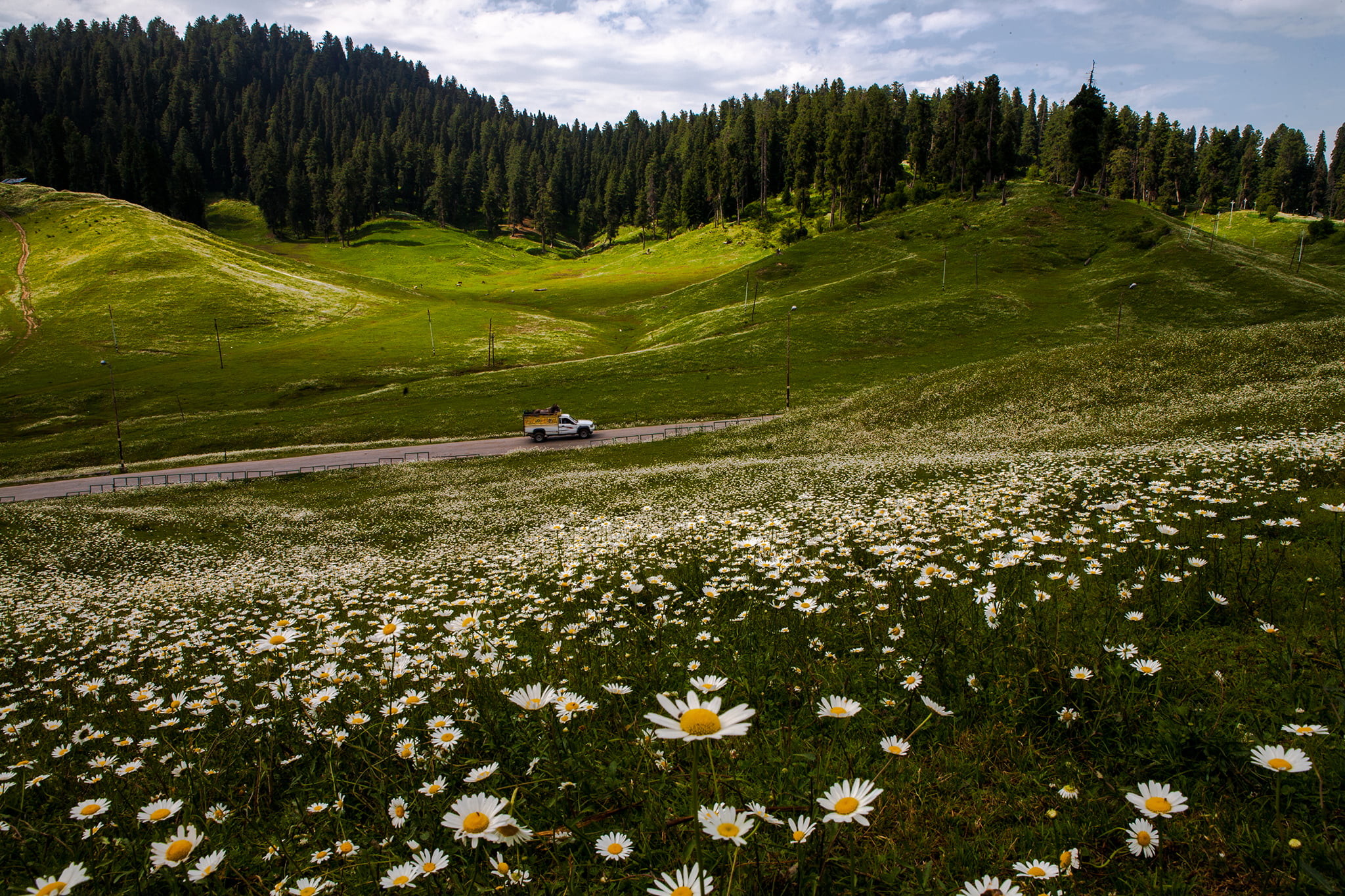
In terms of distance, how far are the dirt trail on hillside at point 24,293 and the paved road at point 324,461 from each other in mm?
66575

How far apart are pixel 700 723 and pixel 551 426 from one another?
178 ft

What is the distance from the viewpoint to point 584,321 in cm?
11881

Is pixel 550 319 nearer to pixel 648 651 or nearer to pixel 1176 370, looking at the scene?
pixel 1176 370

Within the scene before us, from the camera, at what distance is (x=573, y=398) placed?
229 feet

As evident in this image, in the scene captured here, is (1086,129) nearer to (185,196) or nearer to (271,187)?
(271,187)

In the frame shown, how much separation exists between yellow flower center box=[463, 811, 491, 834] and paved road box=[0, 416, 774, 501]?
46775mm

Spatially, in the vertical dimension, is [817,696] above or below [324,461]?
above

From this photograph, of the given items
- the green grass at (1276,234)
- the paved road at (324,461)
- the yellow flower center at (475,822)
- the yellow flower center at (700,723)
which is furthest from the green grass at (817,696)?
the green grass at (1276,234)

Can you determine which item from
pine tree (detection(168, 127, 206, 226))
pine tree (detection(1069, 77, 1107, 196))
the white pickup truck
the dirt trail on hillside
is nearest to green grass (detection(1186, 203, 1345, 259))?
pine tree (detection(1069, 77, 1107, 196))

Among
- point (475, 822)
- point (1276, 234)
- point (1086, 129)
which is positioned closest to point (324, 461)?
point (475, 822)

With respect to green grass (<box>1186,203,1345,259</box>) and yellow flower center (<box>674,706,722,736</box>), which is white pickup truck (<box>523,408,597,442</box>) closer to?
yellow flower center (<box>674,706,722,736</box>)

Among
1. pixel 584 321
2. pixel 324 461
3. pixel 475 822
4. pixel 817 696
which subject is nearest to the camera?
pixel 475 822

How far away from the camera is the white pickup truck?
179 ft

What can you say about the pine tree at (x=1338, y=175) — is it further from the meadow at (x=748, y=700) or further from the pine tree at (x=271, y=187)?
the pine tree at (x=271, y=187)
